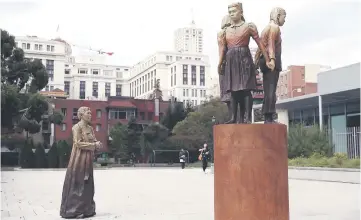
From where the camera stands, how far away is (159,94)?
87812 mm

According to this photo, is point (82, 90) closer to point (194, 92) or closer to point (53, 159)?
point (194, 92)

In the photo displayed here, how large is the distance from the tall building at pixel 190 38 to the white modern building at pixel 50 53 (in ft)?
242

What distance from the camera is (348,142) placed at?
21547 millimetres

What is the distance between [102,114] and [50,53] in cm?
5355

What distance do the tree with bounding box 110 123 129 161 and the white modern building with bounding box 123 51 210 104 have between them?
66.1m

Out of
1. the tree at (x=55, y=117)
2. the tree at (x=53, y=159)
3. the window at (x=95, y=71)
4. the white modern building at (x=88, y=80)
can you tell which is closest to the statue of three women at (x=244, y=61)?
the tree at (x=53, y=159)

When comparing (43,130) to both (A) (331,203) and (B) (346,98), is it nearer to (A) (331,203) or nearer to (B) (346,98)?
(B) (346,98)

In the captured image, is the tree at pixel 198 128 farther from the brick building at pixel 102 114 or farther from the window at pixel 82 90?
the window at pixel 82 90

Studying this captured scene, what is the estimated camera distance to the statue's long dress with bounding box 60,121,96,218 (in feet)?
28.1

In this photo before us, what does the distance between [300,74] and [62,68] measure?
61.9 m

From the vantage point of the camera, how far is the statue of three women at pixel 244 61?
6.56m

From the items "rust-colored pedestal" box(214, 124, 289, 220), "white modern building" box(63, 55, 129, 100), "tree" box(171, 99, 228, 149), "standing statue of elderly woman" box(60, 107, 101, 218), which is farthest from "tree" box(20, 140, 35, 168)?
"white modern building" box(63, 55, 129, 100)

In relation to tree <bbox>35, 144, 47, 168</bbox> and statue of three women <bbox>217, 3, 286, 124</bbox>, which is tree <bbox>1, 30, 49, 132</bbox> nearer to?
tree <bbox>35, 144, 47, 168</bbox>

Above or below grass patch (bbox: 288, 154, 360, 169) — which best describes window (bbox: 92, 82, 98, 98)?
above
